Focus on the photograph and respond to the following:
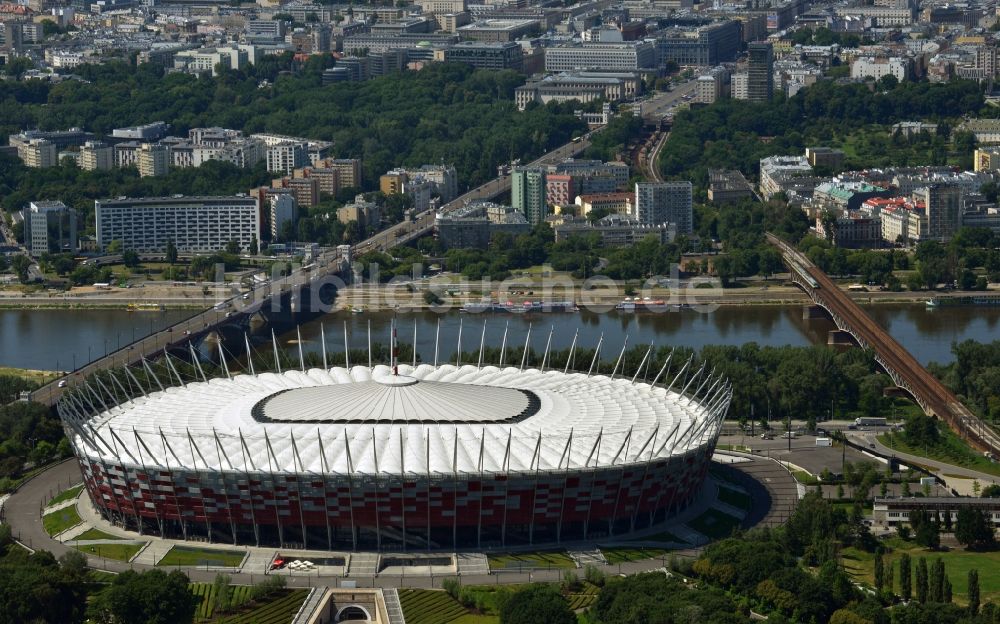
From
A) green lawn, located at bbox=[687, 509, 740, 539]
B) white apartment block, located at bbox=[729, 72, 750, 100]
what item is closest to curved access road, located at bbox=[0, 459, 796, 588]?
green lawn, located at bbox=[687, 509, 740, 539]

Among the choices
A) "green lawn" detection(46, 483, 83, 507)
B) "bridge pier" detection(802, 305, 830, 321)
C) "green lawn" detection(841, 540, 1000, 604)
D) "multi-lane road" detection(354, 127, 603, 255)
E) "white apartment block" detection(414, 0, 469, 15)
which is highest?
"white apartment block" detection(414, 0, 469, 15)

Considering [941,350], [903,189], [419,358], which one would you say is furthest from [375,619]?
[903,189]

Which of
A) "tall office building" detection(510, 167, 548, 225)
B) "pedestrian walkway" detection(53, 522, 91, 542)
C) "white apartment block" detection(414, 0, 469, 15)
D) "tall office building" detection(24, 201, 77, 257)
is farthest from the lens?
"white apartment block" detection(414, 0, 469, 15)

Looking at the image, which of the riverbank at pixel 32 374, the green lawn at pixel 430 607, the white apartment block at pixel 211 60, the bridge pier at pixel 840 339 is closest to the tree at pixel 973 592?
the green lawn at pixel 430 607

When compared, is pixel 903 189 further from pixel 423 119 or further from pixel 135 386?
pixel 135 386

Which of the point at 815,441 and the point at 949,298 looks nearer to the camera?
the point at 815,441

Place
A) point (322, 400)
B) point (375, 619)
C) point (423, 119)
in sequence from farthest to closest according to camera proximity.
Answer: point (423, 119) → point (322, 400) → point (375, 619)

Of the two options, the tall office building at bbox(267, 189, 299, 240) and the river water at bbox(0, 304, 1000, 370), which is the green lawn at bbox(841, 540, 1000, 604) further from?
the tall office building at bbox(267, 189, 299, 240)


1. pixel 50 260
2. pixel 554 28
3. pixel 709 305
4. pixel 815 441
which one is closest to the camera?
pixel 815 441
